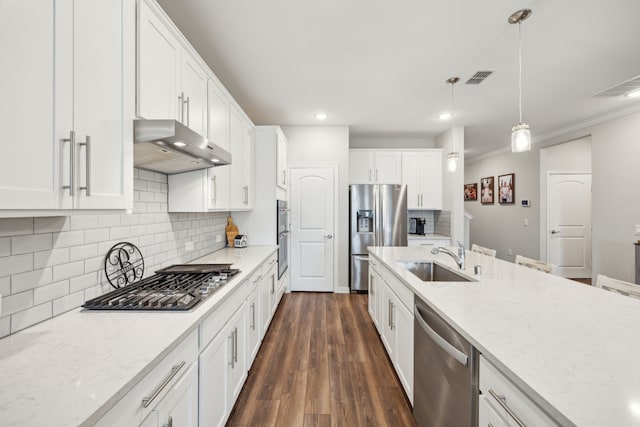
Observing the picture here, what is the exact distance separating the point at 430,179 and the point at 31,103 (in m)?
4.84

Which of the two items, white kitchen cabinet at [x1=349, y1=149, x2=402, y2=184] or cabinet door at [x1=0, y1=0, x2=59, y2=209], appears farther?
white kitchen cabinet at [x1=349, y1=149, x2=402, y2=184]

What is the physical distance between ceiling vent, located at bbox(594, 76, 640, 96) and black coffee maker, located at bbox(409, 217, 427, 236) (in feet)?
8.94

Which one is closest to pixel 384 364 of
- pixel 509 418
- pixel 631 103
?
pixel 509 418

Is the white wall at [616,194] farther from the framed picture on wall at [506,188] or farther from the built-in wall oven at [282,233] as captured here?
the built-in wall oven at [282,233]

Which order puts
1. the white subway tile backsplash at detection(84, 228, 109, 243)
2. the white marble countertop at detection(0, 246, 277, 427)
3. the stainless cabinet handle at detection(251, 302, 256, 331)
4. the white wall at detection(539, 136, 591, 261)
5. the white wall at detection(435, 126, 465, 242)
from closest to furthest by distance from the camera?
the white marble countertop at detection(0, 246, 277, 427)
the white subway tile backsplash at detection(84, 228, 109, 243)
the stainless cabinet handle at detection(251, 302, 256, 331)
the white wall at detection(435, 126, 465, 242)
the white wall at detection(539, 136, 591, 261)

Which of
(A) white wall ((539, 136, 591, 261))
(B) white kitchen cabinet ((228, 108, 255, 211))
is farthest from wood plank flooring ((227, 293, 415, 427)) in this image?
(A) white wall ((539, 136, 591, 261))

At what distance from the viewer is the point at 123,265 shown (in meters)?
1.54

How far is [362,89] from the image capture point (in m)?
3.06

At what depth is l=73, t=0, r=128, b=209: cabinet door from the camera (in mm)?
899

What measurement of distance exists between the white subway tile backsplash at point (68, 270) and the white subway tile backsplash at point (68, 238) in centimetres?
9

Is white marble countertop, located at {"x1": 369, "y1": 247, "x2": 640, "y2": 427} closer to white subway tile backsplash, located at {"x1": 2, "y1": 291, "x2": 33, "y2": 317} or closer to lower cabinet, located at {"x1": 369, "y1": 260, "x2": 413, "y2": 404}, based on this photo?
lower cabinet, located at {"x1": 369, "y1": 260, "x2": 413, "y2": 404}

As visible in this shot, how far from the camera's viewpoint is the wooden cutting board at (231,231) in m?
3.22

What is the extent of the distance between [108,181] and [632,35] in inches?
146

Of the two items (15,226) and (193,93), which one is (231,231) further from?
(15,226)
